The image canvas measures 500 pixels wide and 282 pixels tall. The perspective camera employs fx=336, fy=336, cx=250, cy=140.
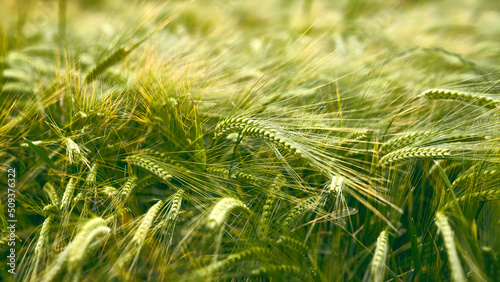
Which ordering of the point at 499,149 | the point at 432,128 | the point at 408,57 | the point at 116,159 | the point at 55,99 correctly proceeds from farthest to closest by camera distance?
the point at 408,57, the point at 55,99, the point at 116,159, the point at 432,128, the point at 499,149

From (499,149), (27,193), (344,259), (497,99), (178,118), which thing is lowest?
(27,193)

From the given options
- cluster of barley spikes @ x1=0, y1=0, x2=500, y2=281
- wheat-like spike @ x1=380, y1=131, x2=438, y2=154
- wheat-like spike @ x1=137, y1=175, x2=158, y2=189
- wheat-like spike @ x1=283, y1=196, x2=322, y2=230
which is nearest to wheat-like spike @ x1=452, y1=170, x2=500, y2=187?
cluster of barley spikes @ x1=0, y1=0, x2=500, y2=281

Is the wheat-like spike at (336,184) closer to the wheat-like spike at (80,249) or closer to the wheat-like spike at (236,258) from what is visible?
the wheat-like spike at (236,258)

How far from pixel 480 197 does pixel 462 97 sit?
0.30 meters

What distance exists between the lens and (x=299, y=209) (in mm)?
964

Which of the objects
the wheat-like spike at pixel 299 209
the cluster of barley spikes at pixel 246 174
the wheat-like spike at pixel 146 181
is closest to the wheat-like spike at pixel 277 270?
the cluster of barley spikes at pixel 246 174

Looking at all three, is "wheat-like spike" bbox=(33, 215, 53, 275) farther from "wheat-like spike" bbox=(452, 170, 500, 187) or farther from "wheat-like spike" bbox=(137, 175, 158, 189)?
"wheat-like spike" bbox=(452, 170, 500, 187)

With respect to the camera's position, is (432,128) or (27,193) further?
(27,193)

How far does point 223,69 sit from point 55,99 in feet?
2.19

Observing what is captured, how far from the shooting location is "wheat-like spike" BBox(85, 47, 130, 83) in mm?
1271

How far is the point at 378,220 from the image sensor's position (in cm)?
103

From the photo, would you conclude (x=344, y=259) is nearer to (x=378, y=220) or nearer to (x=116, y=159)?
(x=378, y=220)

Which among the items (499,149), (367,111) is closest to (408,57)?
(367,111)

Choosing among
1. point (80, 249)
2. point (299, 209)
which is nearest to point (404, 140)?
Result: point (299, 209)
